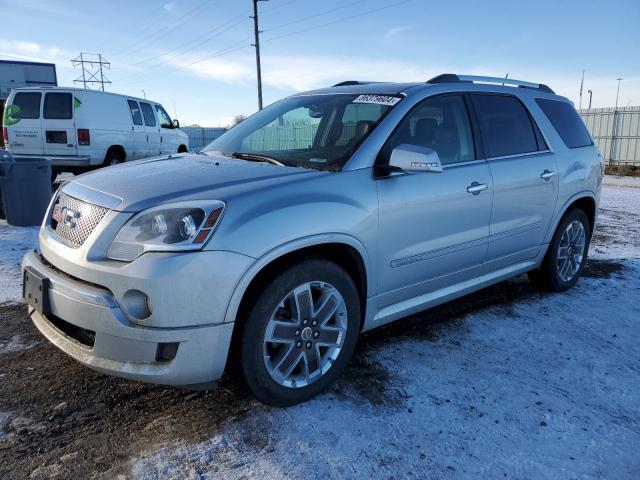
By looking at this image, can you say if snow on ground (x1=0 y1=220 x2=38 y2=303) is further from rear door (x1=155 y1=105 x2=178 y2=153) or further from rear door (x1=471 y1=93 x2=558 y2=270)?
rear door (x1=155 y1=105 x2=178 y2=153)

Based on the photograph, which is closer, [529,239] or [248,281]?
[248,281]

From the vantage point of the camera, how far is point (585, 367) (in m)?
3.32

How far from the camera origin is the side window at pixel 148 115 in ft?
44.6

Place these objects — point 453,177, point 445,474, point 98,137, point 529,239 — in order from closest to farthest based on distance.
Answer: point 445,474 → point 453,177 → point 529,239 → point 98,137

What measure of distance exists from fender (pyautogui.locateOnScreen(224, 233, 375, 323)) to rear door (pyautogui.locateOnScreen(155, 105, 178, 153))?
12797 mm

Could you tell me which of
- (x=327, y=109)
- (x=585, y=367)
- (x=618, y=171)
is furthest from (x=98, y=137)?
(x=618, y=171)

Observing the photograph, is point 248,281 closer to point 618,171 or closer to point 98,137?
point 98,137

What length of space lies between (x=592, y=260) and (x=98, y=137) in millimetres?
10318

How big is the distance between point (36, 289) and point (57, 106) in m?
10.0

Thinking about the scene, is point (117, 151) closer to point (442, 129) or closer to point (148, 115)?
point (148, 115)

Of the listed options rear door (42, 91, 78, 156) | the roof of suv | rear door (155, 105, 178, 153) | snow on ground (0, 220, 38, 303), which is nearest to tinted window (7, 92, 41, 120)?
rear door (42, 91, 78, 156)

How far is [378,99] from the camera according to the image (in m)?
3.45

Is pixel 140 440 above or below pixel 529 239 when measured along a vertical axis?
below

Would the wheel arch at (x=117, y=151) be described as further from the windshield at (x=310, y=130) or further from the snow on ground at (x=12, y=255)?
the windshield at (x=310, y=130)
